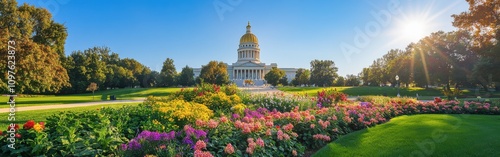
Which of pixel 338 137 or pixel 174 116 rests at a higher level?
pixel 174 116

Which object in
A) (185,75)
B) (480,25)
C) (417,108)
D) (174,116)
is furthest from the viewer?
(185,75)

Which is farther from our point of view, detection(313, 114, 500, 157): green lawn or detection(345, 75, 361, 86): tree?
detection(345, 75, 361, 86): tree

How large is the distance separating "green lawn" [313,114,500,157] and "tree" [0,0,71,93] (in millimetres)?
18353

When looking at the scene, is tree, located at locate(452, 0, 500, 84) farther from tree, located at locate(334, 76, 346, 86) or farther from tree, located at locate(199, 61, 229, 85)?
tree, located at locate(334, 76, 346, 86)

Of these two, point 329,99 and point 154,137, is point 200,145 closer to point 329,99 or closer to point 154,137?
point 154,137

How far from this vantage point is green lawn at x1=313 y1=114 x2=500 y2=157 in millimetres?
5391

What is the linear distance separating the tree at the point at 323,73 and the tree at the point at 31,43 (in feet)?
215

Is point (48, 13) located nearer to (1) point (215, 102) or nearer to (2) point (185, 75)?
(1) point (215, 102)

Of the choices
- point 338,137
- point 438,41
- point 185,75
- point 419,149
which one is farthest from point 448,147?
point 185,75

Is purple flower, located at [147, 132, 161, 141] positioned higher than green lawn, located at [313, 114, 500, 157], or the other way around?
purple flower, located at [147, 132, 161, 141]

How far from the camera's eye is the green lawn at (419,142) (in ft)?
17.7

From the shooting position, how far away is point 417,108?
1236cm

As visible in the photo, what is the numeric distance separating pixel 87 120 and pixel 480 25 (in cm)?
2497

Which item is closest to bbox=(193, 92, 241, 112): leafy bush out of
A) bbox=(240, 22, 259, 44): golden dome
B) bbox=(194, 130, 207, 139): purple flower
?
bbox=(194, 130, 207, 139): purple flower
